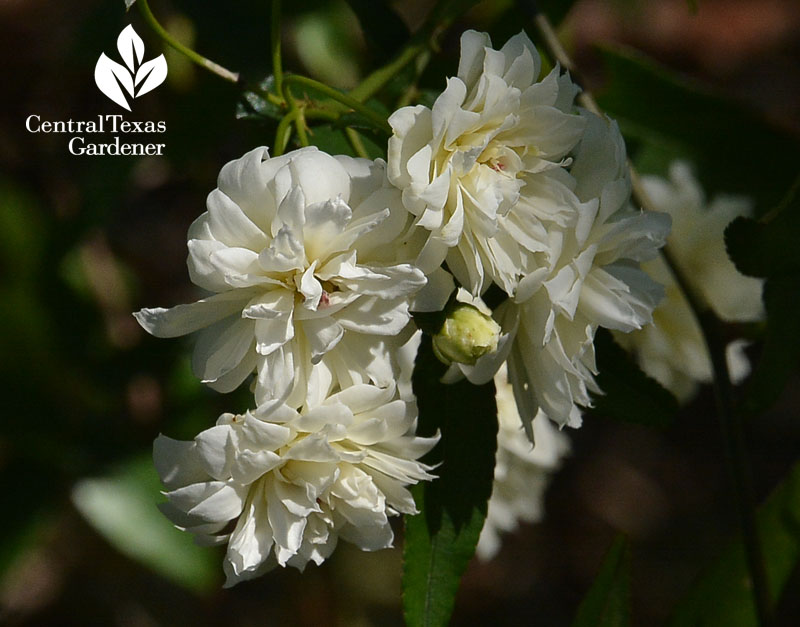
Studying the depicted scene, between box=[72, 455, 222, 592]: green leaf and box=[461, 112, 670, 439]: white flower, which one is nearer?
box=[461, 112, 670, 439]: white flower

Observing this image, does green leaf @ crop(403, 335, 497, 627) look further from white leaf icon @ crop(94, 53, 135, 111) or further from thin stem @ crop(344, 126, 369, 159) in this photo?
white leaf icon @ crop(94, 53, 135, 111)

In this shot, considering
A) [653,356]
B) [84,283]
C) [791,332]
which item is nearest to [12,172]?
[84,283]

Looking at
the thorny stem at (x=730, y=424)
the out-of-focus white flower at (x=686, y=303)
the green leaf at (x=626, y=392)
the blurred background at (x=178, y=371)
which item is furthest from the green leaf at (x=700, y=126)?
the green leaf at (x=626, y=392)

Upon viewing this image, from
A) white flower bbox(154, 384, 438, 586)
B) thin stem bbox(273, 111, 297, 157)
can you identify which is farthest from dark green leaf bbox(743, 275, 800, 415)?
thin stem bbox(273, 111, 297, 157)

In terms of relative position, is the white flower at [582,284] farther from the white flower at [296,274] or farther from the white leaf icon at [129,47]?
the white leaf icon at [129,47]

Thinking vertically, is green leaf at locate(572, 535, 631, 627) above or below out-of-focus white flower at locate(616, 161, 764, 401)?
below

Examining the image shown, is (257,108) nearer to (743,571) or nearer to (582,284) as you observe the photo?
(582,284)

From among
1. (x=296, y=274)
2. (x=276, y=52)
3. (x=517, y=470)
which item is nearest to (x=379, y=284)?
(x=296, y=274)
